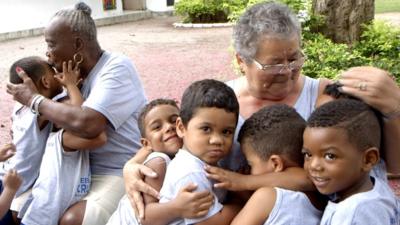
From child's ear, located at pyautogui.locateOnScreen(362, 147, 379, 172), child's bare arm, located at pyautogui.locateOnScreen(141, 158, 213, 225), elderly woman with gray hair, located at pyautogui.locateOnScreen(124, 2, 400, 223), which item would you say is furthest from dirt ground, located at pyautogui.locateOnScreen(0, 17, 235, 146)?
child's ear, located at pyautogui.locateOnScreen(362, 147, 379, 172)

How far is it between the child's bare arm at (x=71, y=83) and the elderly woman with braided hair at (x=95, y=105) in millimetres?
53

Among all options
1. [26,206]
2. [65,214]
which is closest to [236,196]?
[65,214]

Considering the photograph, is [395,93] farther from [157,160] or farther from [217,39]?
[217,39]

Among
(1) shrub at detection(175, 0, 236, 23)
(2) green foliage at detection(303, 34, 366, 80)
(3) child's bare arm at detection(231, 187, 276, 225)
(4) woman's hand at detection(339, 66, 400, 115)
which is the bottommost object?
(1) shrub at detection(175, 0, 236, 23)

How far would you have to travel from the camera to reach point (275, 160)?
7.68 feet

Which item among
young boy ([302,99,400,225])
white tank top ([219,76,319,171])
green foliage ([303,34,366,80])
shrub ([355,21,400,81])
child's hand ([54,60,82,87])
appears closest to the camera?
young boy ([302,99,400,225])

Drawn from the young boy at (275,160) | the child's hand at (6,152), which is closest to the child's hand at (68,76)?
the child's hand at (6,152)

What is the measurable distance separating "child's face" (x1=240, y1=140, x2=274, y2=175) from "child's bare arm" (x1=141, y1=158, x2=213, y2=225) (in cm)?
24

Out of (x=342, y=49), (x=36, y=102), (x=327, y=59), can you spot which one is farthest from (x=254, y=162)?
(x=342, y=49)

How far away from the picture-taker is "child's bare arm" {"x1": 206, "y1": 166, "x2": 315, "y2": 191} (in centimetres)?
226

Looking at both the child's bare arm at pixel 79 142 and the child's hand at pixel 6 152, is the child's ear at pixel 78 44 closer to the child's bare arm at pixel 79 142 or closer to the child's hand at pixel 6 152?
the child's bare arm at pixel 79 142

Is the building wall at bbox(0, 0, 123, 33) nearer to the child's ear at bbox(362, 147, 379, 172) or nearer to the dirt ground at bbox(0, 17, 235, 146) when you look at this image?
the dirt ground at bbox(0, 17, 235, 146)

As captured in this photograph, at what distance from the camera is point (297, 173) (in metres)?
2.29

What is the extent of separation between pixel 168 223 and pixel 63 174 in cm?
99
